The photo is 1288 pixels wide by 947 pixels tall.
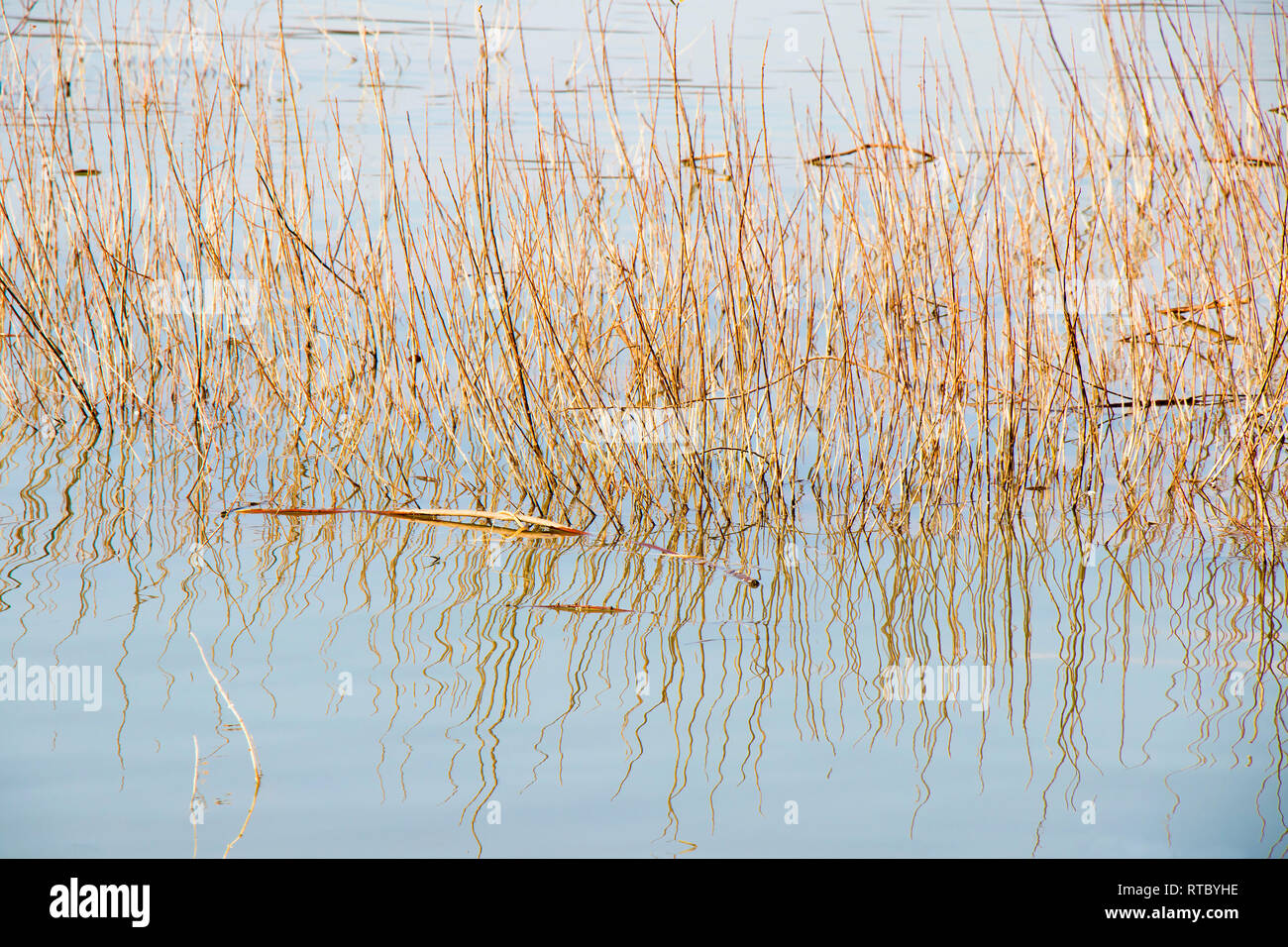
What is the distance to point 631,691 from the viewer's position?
2.01m

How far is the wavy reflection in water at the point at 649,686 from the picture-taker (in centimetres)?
168

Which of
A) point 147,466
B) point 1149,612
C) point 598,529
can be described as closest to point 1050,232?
point 1149,612

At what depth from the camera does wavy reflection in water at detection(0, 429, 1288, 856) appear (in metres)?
1.68

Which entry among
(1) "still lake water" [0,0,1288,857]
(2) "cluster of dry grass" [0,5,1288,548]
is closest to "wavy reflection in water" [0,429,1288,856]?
(1) "still lake water" [0,0,1288,857]

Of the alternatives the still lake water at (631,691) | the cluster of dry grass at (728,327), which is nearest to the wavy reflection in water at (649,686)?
the still lake water at (631,691)

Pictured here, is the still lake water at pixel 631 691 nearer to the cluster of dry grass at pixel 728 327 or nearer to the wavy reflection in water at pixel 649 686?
the wavy reflection in water at pixel 649 686

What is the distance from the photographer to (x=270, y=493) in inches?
117

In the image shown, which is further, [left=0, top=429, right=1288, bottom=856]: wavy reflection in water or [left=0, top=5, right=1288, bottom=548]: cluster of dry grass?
[left=0, top=5, right=1288, bottom=548]: cluster of dry grass

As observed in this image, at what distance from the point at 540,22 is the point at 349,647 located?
12548 millimetres

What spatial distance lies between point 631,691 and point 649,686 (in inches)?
1.3

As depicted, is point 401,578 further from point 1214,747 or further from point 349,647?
point 1214,747

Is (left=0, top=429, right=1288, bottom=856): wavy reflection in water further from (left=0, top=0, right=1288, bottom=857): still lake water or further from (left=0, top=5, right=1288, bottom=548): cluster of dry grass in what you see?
(left=0, top=5, right=1288, bottom=548): cluster of dry grass

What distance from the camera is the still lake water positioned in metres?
1.67

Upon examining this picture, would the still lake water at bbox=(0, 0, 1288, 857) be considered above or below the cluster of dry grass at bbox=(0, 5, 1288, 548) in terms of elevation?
below
